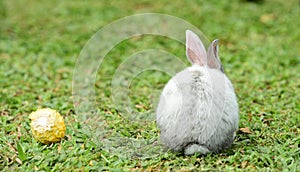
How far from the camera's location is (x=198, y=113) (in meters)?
3.61

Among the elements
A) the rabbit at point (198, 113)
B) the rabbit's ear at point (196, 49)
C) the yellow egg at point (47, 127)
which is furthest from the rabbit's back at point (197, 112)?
the yellow egg at point (47, 127)

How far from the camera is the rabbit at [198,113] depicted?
3.61m

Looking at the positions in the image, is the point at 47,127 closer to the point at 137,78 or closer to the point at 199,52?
the point at 199,52

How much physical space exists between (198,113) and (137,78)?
2.18 metres

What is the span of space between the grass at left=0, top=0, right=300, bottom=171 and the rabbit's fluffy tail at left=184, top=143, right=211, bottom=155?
66 mm

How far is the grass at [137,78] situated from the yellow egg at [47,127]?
7 centimetres

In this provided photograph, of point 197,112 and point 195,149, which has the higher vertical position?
point 197,112

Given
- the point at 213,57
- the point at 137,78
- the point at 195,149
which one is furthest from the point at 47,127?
the point at 137,78

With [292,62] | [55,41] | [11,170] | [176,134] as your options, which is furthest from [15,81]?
[292,62]

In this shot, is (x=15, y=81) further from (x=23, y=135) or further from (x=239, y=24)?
(x=239, y=24)

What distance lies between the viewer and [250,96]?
17.1ft

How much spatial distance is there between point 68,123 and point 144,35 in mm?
2761

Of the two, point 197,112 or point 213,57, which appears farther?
point 213,57

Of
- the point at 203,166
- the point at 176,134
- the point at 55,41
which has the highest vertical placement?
the point at 55,41
